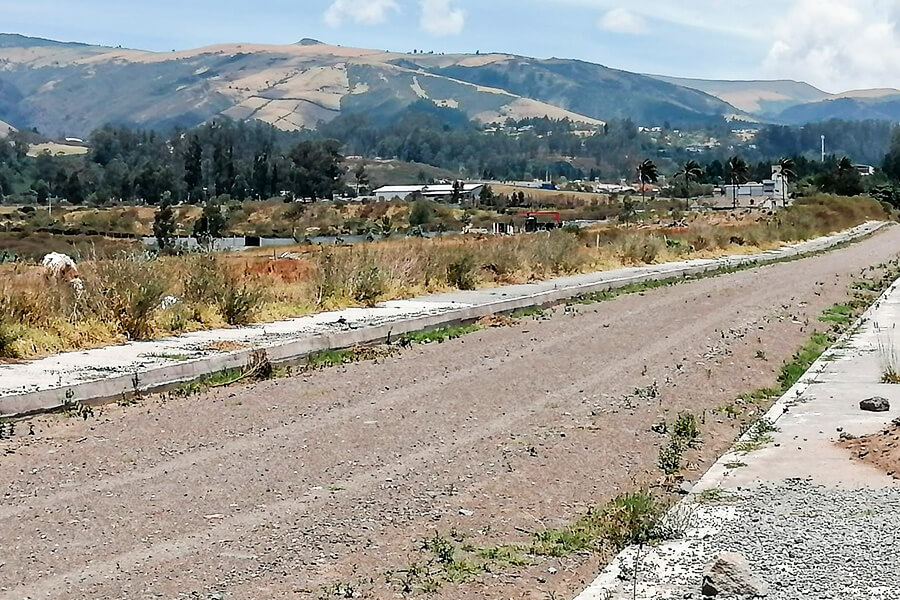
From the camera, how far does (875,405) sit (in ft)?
36.1

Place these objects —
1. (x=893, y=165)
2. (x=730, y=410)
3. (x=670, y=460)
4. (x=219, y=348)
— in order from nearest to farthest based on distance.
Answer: (x=670, y=460) < (x=730, y=410) < (x=219, y=348) < (x=893, y=165)

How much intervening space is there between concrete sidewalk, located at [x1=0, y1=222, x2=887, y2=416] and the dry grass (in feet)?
1.52

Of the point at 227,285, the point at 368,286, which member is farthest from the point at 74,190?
the point at 227,285

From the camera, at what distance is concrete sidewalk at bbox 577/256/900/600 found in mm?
6098

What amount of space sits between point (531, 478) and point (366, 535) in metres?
1.96

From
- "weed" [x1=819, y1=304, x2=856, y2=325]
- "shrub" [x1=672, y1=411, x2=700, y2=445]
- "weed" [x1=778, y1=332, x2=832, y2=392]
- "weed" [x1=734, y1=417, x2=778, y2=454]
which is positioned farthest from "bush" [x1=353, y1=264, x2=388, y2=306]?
"weed" [x1=734, y1=417, x2=778, y2=454]

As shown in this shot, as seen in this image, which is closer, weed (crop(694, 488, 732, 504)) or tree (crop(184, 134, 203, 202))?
weed (crop(694, 488, 732, 504))

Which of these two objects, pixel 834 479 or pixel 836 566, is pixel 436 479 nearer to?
pixel 834 479

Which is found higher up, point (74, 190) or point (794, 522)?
point (794, 522)

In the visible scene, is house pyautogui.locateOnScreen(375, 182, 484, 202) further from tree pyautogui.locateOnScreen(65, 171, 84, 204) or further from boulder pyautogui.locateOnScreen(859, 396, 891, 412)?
boulder pyautogui.locateOnScreen(859, 396, 891, 412)

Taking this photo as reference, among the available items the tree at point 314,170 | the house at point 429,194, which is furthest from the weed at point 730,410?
the tree at point 314,170

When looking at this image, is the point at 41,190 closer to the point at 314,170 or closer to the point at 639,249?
the point at 314,170

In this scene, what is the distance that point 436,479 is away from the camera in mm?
8844

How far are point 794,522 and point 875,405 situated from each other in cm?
422
